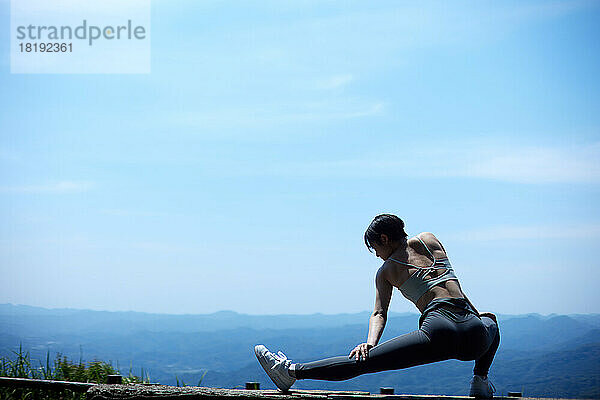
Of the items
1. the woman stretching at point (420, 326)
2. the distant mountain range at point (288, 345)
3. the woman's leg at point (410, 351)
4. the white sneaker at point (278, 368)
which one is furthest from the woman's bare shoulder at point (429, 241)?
the distant mountain range at point (288, 345)

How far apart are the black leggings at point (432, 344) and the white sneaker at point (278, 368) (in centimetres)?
29

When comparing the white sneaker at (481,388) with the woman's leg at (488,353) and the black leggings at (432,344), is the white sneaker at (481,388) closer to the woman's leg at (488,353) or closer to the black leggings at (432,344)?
the woman's leg at (488,353)

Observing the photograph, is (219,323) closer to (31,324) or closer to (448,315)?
(31,324)

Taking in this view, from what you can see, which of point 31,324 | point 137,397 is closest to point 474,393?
point 137,397

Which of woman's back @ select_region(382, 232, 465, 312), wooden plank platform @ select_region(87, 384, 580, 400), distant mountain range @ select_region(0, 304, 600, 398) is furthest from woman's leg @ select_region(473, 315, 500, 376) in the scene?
distant mountain range @ select_region(0, 304, 600, 398)

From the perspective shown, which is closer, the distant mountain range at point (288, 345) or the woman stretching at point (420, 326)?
the woman stretching at point (420, 326)

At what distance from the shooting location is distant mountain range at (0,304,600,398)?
243ft

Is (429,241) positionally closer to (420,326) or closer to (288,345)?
(420,326)

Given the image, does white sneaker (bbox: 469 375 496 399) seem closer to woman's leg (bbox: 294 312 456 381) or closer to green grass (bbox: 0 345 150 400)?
woman's leg (bbox: 294 312 456 381)

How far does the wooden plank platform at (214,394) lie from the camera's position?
4.26 m

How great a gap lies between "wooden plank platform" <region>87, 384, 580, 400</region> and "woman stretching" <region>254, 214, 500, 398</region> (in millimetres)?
126

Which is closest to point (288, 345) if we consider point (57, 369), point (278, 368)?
point (57, 369)

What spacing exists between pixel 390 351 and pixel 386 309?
1.10 ft

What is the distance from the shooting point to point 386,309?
4.41 meters
